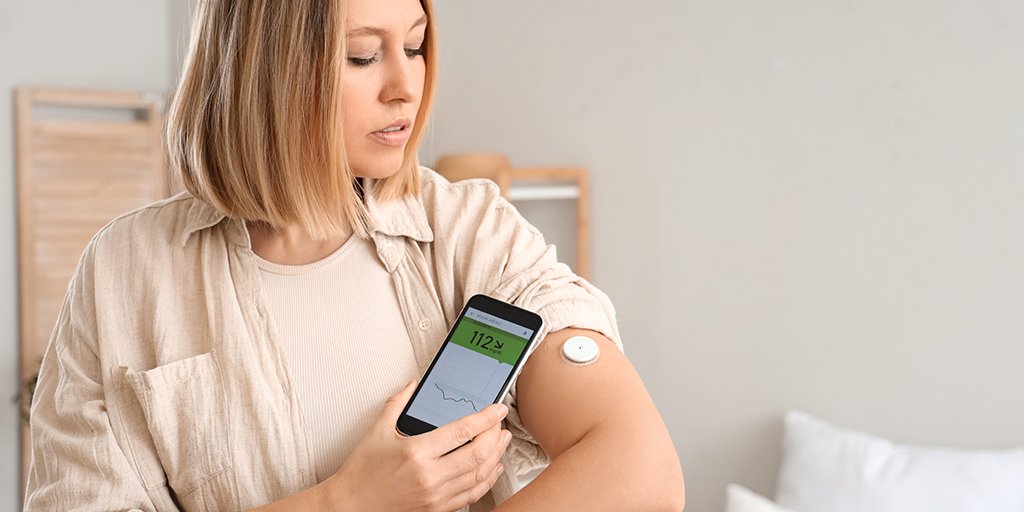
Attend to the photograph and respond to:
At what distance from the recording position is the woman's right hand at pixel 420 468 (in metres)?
0.90

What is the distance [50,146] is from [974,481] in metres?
3.01

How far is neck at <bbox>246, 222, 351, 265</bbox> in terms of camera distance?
1.09 metres

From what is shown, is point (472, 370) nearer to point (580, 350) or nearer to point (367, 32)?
point (580, 350)

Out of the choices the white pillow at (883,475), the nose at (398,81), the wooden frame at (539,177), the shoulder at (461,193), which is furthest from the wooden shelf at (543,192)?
the nose at (398,81)

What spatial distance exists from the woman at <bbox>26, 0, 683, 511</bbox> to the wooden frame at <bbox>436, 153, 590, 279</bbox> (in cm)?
151

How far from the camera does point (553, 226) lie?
9.36 ft

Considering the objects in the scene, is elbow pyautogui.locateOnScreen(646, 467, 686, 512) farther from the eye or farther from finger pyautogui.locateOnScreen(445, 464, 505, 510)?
the eye

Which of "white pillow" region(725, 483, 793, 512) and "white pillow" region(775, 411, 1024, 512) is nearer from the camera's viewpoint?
"white pillow" region(775, 411, 1024, 512)

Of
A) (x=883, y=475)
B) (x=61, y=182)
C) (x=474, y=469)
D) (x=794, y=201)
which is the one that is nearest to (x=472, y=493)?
(x=474, y=469)

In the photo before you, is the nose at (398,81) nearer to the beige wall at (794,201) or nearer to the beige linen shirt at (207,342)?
the beige linen shirt at (207,342)

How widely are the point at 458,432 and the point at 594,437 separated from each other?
0.41 feet

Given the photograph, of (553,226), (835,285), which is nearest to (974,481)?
(835,285)

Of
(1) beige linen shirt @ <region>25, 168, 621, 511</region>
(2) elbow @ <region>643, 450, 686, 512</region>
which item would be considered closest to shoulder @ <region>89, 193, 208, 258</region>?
(1) beige linen shirt @ <region>25, 168, 621, 511</region>

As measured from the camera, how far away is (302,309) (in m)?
1.06
